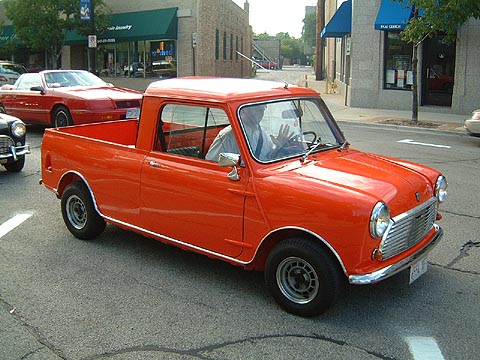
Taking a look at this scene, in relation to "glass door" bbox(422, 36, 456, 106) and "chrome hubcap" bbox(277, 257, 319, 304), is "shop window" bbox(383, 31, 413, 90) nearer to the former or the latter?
"glass door" bbox(422, 36, 456, 106)

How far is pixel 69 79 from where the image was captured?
1384cm

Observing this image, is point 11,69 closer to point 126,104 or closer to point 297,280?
point 126,104

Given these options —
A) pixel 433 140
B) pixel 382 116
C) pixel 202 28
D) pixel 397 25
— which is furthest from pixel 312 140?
pixel 202 28

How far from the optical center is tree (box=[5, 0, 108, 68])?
27.6 metres

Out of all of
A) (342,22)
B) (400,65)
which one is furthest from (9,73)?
(400,65)

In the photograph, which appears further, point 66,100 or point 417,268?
point 66,100

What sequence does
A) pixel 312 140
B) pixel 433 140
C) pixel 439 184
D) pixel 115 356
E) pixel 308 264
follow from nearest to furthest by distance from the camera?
pixel 115 356 < pixel 308 264 < pixel 439 184 < pixel 312 140 < pixel 433 140

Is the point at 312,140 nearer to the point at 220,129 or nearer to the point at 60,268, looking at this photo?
the point at 220,129

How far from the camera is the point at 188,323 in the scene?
405 cm

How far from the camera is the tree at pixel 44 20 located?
2756 centimetres

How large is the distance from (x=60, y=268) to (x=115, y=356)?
1.80m

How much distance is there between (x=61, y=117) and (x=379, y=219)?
1071 centimetres

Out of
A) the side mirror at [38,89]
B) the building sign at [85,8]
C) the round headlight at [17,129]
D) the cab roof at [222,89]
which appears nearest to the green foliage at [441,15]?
the side mirror at [38,89]

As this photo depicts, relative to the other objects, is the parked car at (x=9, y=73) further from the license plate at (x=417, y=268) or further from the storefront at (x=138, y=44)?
the license plate at (x=417, y=268)
